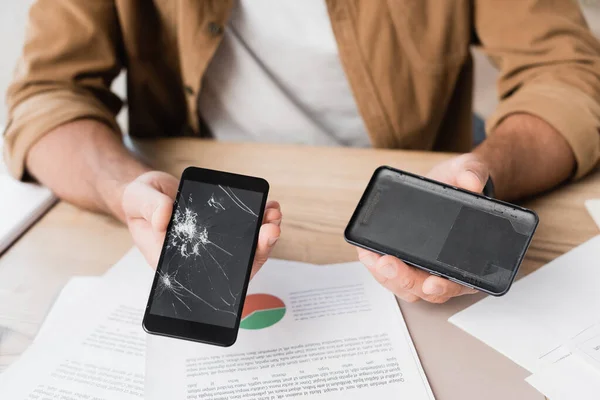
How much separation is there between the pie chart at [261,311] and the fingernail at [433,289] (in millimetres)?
157

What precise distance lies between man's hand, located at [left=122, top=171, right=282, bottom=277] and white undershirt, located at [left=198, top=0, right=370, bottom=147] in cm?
36

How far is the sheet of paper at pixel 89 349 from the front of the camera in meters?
0.50

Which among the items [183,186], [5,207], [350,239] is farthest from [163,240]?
[5,207]

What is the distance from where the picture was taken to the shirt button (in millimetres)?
859

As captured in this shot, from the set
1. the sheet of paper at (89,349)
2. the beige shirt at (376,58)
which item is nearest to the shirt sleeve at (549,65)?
the beige shirt at (376,58)

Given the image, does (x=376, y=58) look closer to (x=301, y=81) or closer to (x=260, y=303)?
(x=301, y=81)

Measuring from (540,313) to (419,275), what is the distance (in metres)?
0.14

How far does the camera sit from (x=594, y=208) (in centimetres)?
71

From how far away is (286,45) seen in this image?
898 mm

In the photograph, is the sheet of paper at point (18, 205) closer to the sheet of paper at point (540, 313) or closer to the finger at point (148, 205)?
the finger at point (148, 205)

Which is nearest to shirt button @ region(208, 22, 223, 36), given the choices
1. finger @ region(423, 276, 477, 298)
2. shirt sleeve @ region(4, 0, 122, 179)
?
shirt sleeve @ region(4, 0, 122, 179)

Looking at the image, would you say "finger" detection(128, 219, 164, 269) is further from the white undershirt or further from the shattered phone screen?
the white undershirt

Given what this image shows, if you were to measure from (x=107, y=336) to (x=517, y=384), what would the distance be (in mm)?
412

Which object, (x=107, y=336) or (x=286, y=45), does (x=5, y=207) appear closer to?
(x=107, y=336)
